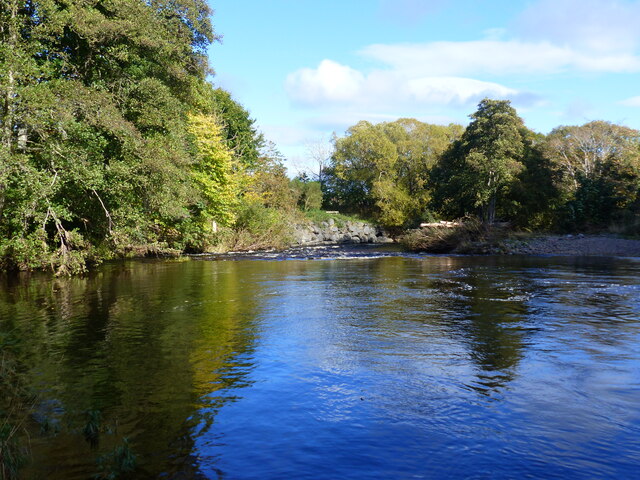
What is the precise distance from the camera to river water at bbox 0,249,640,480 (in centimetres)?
534

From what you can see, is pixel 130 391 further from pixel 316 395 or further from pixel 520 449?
pixel 520 449

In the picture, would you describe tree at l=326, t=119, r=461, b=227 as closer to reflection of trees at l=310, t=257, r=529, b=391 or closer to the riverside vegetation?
the riverside vegetation

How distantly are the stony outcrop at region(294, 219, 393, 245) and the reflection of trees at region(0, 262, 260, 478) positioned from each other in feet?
120

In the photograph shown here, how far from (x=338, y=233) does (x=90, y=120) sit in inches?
1715

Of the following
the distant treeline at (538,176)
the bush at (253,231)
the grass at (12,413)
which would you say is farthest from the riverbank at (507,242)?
the grass at (12,413)

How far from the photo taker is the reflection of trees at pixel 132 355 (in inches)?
224

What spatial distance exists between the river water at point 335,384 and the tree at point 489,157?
92.3ft

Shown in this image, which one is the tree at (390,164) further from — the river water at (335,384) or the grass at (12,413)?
the grass at (12,413)

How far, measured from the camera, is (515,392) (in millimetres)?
7250

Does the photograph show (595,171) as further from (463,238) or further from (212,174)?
(212,174)

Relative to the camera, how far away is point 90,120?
18.0 meters

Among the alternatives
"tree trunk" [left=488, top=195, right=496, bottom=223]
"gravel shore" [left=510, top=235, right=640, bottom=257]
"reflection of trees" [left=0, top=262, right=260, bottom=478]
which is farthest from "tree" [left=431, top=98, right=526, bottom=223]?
"reflection of trees" [left=0, top=262, right=260, bottom=478]

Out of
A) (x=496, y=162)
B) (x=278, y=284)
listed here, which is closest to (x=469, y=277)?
(x=278, y=284)

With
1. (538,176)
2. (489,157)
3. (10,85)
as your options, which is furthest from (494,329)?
(538,176)
